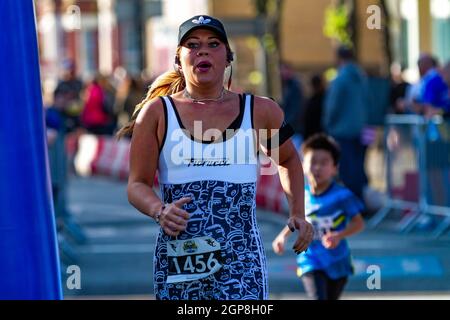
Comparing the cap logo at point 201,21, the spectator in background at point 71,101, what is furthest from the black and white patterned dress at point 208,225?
the spectator in background at point 71,101

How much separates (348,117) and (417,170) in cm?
116

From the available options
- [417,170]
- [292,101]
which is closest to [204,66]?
[417,170]

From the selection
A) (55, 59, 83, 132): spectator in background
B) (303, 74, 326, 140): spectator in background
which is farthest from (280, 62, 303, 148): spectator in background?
(55, 59, 83, 132): spectator in background

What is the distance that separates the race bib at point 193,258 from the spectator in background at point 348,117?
34.7ft

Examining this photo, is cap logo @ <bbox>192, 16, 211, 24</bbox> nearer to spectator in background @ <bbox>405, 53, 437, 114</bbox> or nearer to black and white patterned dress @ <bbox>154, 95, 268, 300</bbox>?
black and white patterned dress @ <bbox>154, 95, 268, 300</bbox>

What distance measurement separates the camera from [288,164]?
5.77 metres

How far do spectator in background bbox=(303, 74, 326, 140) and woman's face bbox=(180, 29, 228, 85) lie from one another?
12082 millimetres

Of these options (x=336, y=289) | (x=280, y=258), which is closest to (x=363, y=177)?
(x=280, y=258)

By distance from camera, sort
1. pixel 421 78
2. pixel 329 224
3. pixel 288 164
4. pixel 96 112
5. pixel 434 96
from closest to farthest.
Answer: pixel 288 164, pixel 329 224, pixel 434 96, pixel 421 78, pixel 96 112

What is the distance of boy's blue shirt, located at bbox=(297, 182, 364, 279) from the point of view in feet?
26.0

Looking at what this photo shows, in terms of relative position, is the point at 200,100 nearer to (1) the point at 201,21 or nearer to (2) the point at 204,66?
(2) the point at 204,66

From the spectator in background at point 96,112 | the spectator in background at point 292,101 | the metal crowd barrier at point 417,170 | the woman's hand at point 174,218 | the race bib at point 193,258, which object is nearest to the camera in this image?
the woman's hand at point 174,218

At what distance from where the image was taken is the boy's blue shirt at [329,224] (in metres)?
7.92

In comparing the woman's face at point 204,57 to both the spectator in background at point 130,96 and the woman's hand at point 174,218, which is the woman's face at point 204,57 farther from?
the spectator in background at point 130,96
